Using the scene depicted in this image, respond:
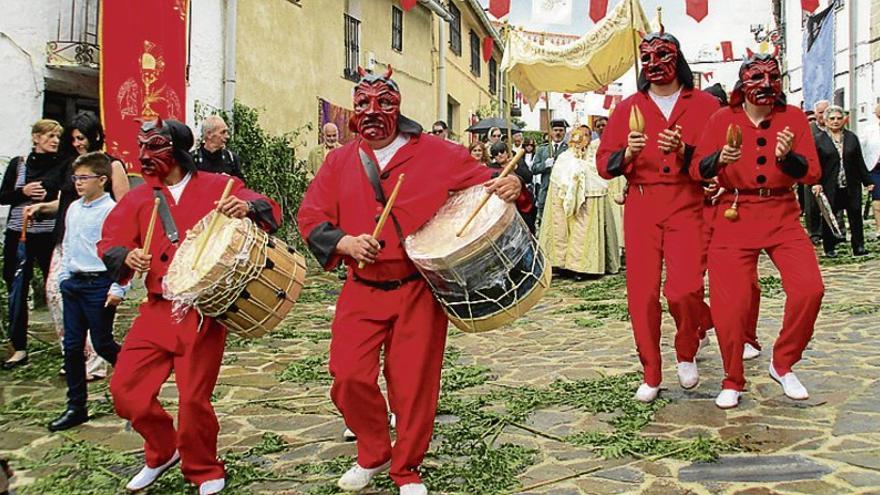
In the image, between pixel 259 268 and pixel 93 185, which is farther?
pixel 93 185

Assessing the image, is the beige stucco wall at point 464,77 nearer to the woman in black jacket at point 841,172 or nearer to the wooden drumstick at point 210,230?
the woman in black jacket at point 841,172

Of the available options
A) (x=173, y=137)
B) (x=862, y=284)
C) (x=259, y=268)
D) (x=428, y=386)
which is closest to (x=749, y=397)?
(x=428, y=386)

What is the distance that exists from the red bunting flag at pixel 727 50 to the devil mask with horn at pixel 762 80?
13.6m

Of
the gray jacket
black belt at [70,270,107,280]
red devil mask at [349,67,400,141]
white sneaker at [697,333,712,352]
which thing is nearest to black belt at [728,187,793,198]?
white sneaker at [697,333,712,352]

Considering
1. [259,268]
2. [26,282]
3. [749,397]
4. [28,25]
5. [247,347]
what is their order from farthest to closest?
[28,25] → [247,347] → [26,282] → [749,397] → [259,268]

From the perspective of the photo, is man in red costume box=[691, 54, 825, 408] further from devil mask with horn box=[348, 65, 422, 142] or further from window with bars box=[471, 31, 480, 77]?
window with bars box=[471, 31, 480, 77]

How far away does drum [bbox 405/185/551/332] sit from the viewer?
3805mm

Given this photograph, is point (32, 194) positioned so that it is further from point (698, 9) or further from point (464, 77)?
point (464, 77)

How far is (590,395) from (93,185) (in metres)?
3.73

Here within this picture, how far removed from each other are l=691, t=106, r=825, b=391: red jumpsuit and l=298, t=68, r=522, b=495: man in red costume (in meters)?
2.04

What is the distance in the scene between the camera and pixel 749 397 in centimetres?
562

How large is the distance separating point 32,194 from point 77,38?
4.19 m

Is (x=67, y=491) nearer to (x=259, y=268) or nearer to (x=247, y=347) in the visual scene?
(x=259, y=268)

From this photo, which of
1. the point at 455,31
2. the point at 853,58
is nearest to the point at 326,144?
the point at 853,58
